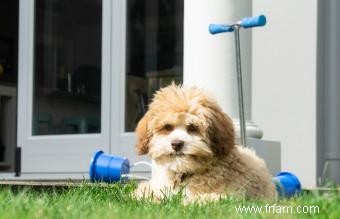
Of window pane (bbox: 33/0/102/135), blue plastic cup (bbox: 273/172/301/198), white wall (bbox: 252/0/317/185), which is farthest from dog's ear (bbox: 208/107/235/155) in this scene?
window pane (bbox: 33/0/102/135)

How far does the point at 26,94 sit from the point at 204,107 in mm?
4913

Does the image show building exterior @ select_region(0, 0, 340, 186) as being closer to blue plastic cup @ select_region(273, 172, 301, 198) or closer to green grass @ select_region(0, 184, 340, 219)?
blue plastic cup @ select_region(273, 172, 301, 198)

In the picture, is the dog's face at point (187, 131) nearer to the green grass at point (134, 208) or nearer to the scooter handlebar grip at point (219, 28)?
the green grass at point (134, 208)

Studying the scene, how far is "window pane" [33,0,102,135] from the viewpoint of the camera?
8.11 metres

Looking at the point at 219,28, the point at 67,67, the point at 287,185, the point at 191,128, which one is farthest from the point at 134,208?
the point at 67,67

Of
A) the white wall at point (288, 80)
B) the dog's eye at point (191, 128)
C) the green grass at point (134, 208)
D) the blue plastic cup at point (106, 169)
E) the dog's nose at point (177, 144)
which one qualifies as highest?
the white wall at point (288, 80)

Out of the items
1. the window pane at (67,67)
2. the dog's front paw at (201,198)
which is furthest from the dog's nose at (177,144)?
the window pane at (67,67)

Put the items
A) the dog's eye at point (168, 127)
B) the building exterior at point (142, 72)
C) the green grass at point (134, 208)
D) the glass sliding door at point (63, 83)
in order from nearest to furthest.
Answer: the green grass at point (134, 208) < the dog's eye at point (168, 127) < the building exterior at point (142, 72) < the glass sliding door at point (63, 83)

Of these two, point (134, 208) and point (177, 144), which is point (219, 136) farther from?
point (134, 208)

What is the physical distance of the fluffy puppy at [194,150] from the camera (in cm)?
395

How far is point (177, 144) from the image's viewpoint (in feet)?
12.8

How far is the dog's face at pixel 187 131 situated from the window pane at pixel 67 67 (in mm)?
3941

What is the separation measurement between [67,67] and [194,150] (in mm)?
4896

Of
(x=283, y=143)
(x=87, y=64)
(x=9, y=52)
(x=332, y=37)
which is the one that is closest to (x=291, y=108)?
(x=283, y=143)
